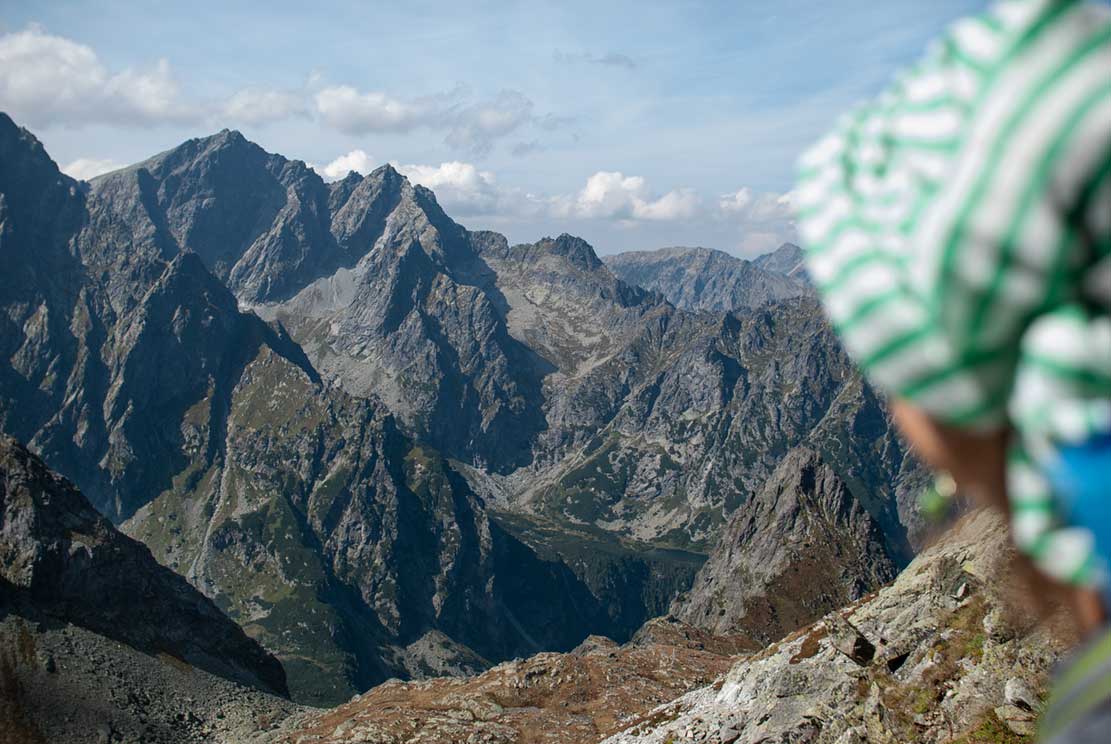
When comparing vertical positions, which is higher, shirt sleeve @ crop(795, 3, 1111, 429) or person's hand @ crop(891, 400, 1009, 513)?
shirt sleeve @ crop(795, 3, 1111, 429)

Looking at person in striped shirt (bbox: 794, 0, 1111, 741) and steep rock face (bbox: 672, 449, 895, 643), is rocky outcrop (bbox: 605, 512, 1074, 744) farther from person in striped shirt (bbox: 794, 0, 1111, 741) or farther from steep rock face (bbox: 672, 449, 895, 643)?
steep rock face (bbox: 672, 449, 895, 643)

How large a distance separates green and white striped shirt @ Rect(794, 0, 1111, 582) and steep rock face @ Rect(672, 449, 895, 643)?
169024 mm

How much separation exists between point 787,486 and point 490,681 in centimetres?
14175

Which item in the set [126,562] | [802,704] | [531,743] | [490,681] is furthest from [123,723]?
[802,704]

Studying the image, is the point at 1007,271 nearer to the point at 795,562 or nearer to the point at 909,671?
the point at 909,671

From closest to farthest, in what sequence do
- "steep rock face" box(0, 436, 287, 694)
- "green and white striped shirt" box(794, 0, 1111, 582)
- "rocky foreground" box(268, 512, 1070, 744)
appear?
"green and white striped shirt" box(794, 0, 1111, 582)
"rocky foreground" box(268, 512, 1070, 744)
"steep rock face" box(0, 436, 287, 694)

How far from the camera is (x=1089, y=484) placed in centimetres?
226

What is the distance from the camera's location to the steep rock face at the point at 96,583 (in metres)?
110

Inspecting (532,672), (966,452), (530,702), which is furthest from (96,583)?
(966,452)

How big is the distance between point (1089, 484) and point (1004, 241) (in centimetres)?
74

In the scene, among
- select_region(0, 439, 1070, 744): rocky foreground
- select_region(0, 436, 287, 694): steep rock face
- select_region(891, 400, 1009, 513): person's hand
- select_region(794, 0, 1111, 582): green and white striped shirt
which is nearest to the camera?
select_region(794, 0, 1111, 582): green and white striped shirt

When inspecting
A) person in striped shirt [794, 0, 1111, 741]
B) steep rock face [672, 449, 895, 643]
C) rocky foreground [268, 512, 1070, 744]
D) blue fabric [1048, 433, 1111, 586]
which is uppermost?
person in striped shirt [794, 0, 1111, 741]

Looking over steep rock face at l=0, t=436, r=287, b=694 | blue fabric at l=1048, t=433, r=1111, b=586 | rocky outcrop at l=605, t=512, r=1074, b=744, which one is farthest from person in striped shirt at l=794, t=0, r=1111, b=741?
steep rock face at l=0, t=436, r=287, b=694

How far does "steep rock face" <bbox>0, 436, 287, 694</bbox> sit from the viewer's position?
110 m
